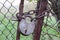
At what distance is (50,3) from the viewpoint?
1482mm

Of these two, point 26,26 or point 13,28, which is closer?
point 26,26

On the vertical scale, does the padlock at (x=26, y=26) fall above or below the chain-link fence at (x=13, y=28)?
above

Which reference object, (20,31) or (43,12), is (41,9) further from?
(20,31)

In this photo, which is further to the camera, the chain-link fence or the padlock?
the chain-link fence

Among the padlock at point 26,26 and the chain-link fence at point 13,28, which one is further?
the chain-link fence at point 13,28

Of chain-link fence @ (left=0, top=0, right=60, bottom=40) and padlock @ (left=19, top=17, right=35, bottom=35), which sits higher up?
padlock @ (left=19, top=17, right=35, bottom=35)

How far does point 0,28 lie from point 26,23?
113 cm

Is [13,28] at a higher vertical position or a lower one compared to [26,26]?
lower

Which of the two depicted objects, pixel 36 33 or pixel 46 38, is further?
pixel 46 38

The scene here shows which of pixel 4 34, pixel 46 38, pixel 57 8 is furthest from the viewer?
pixel 4 34

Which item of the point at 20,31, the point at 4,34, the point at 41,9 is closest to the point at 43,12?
the point at 41,9

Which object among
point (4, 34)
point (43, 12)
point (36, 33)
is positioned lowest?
point (4, 34)

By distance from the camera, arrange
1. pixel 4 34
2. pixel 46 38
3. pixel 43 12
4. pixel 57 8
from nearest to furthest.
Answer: pixel 43 12, pixel 57 8, pixel 46 38, pixel 4 34

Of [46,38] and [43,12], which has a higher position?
[43,12]
